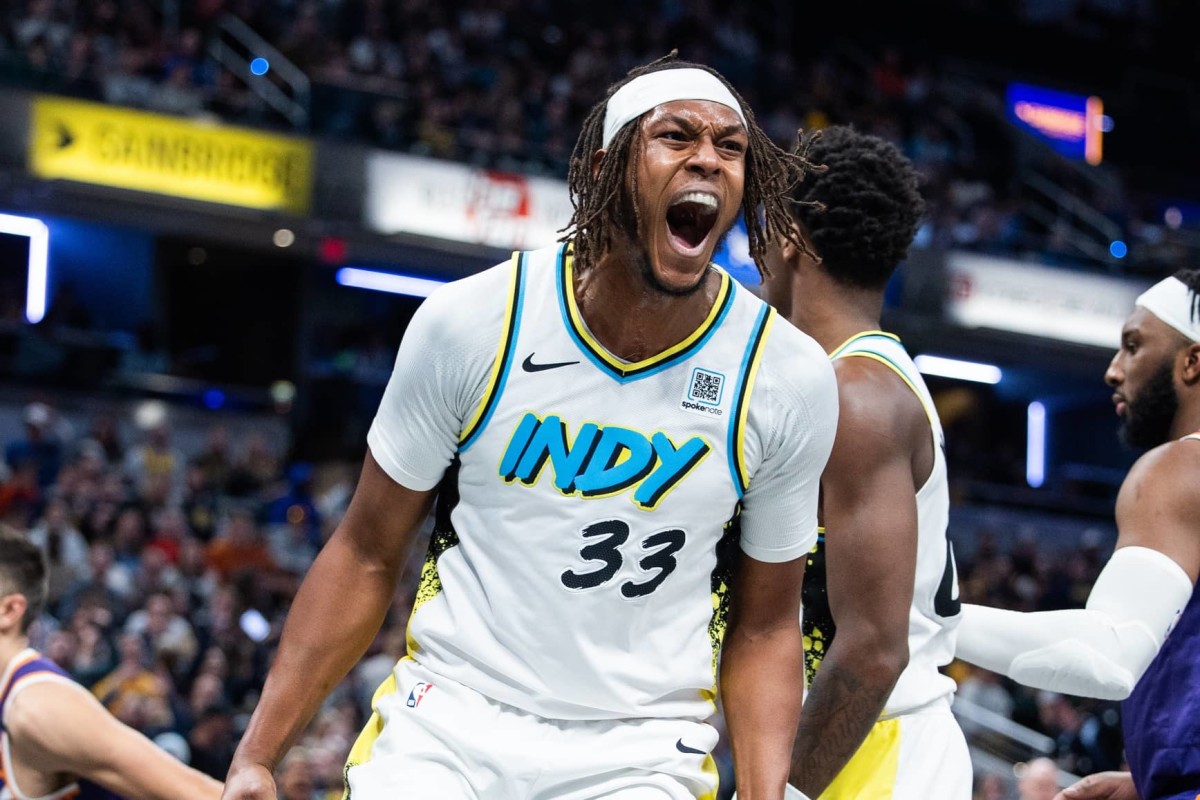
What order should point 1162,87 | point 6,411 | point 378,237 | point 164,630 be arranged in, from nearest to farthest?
point 164,630
point 6,411
point 378,237
point 1162,87

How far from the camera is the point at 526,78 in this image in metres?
19.5

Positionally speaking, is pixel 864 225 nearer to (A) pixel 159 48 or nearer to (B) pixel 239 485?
(B) pixel 239 485

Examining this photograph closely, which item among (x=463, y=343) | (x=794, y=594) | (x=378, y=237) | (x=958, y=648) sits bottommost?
(x=378, y=237)

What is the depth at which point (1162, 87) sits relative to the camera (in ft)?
89.7

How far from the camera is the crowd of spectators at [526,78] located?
16.3 m

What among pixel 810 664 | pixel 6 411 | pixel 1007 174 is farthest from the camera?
pixel 1007 174

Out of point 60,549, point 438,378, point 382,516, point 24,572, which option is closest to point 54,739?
point 24,572

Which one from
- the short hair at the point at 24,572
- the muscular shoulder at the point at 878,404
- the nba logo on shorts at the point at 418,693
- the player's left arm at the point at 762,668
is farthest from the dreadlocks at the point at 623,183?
the short hair at the point at 24,572

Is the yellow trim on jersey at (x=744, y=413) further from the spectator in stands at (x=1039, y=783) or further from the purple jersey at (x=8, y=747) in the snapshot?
the spectator in stands at (x=1039, y=783)

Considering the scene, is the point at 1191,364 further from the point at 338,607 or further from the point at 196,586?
the point at 196,586

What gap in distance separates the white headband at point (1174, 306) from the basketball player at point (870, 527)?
0.73 meters

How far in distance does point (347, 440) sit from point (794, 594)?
53.2 ft

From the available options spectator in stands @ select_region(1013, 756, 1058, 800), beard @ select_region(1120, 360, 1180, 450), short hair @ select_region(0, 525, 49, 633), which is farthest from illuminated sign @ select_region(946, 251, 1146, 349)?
short hair @ select_region(0, 525, 49, 633)

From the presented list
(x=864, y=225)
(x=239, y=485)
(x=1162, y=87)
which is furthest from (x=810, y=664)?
(x=1162, y=87)
